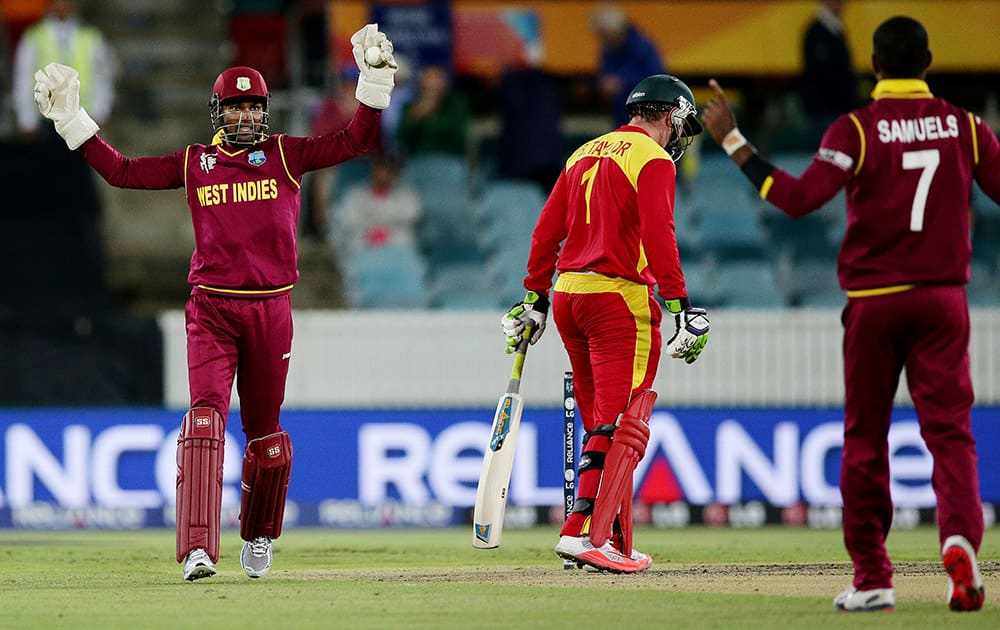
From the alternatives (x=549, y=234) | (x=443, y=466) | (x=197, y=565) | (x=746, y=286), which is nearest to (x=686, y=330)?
(x=549, y=234)

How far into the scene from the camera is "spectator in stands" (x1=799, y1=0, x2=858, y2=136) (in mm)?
16406

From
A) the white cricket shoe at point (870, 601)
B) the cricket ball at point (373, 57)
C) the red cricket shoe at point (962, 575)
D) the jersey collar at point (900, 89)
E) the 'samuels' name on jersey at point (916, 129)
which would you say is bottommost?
the white cricket shoe at point (870, 601)

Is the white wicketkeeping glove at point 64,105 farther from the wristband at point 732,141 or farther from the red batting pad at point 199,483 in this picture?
the wristband at point 732,141

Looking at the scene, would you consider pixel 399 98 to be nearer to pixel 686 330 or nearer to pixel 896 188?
pixel 686 330

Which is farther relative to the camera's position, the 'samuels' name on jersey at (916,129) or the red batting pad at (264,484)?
the red batting pad at (264,484)

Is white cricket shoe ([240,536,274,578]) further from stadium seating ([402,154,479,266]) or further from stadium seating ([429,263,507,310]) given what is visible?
stadium seating ([402,154,479,266])

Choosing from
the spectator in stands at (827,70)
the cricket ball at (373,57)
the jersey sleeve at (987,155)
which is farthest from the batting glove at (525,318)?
the spectator in stands at (827,70)

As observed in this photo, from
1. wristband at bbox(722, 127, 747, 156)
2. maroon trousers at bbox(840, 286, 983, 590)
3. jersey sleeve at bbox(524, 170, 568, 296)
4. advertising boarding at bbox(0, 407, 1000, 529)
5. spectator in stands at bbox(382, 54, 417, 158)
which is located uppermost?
spectator in stands at bbox(382, 54, 417, 158)

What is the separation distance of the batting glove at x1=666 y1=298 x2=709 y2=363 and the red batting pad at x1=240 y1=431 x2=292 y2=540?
1744 millimetres

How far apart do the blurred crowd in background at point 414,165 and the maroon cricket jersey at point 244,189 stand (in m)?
5.86

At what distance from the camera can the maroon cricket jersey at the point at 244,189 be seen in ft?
25.6

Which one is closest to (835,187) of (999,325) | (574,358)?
(574,358)

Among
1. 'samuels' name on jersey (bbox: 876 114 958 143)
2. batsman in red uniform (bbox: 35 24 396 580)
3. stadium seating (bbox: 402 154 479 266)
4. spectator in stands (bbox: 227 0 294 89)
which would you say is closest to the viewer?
'samuels' name on jersey (bbox: 876 114 958 143)

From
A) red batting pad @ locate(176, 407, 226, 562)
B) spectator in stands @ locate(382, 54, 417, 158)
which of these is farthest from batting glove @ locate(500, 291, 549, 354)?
spectator in stands @ locate(382, 54, 417, 158)
